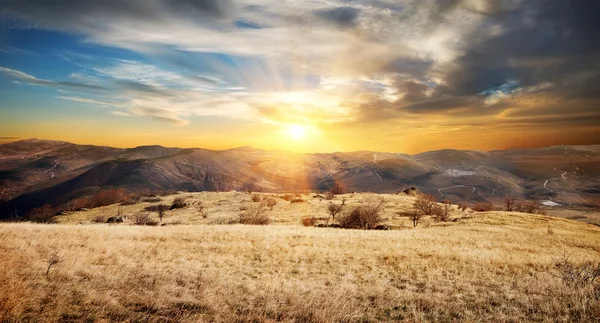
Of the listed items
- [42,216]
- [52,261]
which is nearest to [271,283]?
[52,261]

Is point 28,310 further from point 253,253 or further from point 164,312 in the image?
point 253,253

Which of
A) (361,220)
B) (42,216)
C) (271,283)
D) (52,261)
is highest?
(52,261)

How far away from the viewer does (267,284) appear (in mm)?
12703

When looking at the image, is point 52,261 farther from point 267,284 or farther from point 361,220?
point 361,220

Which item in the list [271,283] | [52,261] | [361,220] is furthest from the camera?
[361,220]

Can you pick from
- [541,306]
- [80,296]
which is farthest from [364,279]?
[80,296]

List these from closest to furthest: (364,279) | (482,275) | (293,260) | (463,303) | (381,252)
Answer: (463,303) → (364,279) → (482,275) → (293,260) → (381,252)

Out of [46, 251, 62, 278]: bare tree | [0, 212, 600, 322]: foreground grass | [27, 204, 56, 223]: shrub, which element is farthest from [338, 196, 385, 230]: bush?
[27, 204, 56, 223]: shrub

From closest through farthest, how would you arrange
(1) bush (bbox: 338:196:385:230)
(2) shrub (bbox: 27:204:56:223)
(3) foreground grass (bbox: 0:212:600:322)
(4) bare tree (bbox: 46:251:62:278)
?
(3) foreground grass (bbox: 0:212:600:322) < (4) bare tree (bbox: 46:251:62:278) < (1) bush (bbox: 338:196:385:230) < (2) shrub (bbox: 27:204:56:223)

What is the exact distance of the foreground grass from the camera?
8641 mm

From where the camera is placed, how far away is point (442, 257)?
2012cm

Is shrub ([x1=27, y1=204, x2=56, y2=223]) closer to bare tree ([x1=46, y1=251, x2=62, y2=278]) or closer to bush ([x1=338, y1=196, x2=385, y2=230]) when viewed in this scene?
bush ([x1=338, y1=196, x2=385, y2=230])

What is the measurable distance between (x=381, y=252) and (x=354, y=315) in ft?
41.7

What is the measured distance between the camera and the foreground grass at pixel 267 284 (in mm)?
8641
